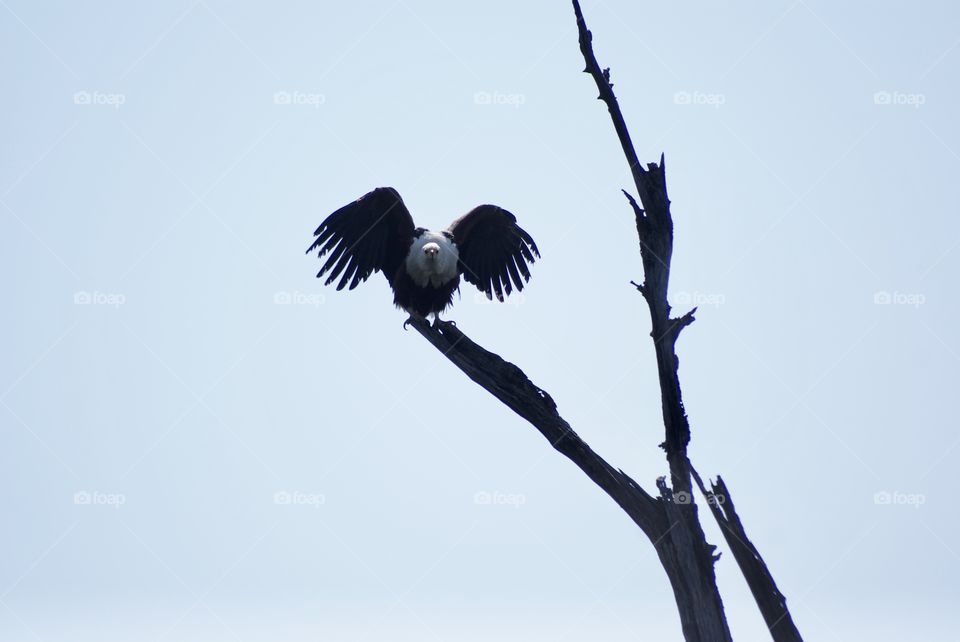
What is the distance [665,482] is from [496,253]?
5367mm

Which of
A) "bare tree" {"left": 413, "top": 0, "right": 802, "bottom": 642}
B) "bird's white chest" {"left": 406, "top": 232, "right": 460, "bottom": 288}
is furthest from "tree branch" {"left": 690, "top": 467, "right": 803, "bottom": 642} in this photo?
"bird's white chest" {"left": 406, "top": 232, "right": 460, "bottom": 288}

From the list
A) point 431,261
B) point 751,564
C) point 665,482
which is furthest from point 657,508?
point 431,261

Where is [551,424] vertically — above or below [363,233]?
below

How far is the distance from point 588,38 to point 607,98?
0.42 m

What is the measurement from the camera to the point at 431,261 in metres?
10.1

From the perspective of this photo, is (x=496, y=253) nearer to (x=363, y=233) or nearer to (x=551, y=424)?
(x=363, y=233)

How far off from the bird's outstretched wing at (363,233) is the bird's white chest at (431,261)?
0.92 ft

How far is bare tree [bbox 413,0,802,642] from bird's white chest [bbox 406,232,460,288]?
3.59m

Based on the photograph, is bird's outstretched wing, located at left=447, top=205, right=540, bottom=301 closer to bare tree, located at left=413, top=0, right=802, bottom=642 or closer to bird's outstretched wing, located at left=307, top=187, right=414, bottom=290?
bird's outstretched wing, located at left=307, top=187, right=414, bottom=290


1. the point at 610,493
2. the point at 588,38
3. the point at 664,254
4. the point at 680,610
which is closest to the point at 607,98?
the point at 588,38

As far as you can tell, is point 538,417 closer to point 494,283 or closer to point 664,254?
point 664,254

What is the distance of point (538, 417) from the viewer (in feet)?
22.5

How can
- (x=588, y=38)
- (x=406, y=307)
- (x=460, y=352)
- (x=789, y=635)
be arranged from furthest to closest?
(x=406, y=307)
(x=460, y=352)
(x=588, y=38)
(x=789, y=635)

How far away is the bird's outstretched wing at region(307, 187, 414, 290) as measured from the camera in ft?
34.4
